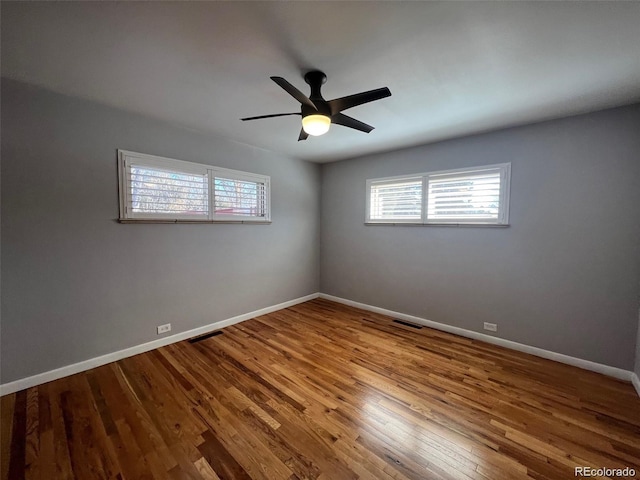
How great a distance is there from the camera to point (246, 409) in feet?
6.36

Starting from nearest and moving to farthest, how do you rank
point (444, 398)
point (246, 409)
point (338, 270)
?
point (246, 409) < point (444, 398) < point (338, 270)

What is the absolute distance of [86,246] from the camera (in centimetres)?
242

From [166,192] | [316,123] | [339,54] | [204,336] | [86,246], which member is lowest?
[204,336]

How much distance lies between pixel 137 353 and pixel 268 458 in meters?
2.07

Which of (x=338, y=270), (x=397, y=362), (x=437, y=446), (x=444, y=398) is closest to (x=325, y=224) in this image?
(x=338, y=270)

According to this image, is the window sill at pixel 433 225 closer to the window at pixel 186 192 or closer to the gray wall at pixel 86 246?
the window at pixel 186 192

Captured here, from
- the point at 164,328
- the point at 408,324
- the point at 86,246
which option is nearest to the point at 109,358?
the point at 164,328

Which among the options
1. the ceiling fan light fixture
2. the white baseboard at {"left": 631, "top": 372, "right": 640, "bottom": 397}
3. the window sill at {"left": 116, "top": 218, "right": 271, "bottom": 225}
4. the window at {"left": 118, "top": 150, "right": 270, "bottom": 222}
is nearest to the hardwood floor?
the white baseboard at {"left": 631, "top": 372, "right": 640, "bottom": 397}

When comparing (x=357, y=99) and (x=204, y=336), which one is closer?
(x=357, y=99)

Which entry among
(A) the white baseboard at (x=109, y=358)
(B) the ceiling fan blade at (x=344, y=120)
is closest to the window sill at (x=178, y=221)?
(A) the white baseboard at (x=109, y=358)

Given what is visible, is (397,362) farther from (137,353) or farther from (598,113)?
(598,113)

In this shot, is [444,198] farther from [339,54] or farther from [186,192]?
[186,192]

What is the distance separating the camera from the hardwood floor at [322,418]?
4.90 ft

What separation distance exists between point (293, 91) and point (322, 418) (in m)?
2.31
